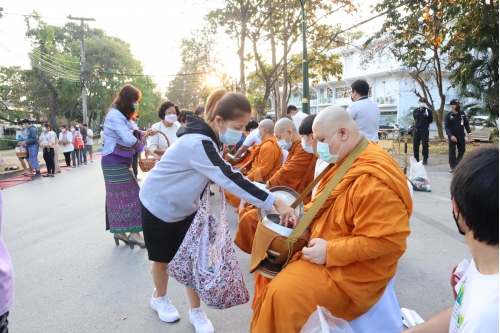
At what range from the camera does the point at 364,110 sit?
17.0ft

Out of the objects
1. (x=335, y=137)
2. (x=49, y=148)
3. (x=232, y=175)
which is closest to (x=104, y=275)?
(x=232, y=175)

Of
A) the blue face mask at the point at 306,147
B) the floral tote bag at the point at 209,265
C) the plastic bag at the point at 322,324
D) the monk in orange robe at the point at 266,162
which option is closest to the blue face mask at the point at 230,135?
the floral tote bag at the point at 209,265

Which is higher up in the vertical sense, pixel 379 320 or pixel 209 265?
pixel 209 265

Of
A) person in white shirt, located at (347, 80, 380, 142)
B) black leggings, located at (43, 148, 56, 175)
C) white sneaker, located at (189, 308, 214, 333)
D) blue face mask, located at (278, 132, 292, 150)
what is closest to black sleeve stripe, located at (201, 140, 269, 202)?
white sneaker, located at (189, 308, 214, 333)

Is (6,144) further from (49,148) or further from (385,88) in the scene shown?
(385,88)

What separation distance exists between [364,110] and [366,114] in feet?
0.20

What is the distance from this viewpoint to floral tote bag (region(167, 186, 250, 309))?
2447 mm

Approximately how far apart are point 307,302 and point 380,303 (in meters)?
0.55

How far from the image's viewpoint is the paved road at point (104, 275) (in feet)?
10.2

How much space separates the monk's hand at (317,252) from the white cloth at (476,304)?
81 centimetres

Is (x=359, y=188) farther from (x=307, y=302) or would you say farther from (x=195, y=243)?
(x=195, y=243)

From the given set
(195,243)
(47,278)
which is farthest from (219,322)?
(47,278)

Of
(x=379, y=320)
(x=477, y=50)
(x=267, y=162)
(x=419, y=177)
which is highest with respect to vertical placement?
(x=477, y=50)

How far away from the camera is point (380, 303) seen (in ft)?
7.36
